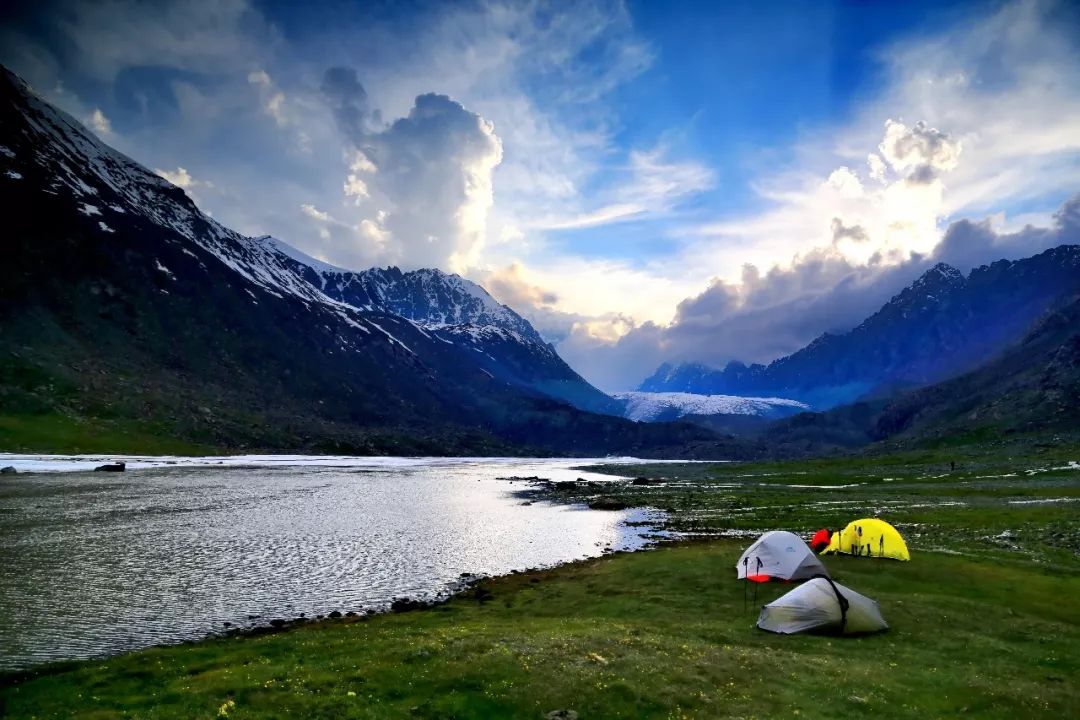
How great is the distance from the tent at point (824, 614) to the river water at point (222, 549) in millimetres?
24252

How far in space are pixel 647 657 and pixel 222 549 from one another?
45066mm

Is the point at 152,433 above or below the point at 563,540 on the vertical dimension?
above

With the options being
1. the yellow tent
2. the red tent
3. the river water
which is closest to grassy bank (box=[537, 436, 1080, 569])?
the yellow tent

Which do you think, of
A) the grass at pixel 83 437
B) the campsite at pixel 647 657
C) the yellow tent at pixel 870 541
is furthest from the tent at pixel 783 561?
the grass at pixel 83 437

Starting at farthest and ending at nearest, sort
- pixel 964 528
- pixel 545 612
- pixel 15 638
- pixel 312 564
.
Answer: pixel 964 528 < pixel 312 564 < pixel 545 612 < pixel 15 638

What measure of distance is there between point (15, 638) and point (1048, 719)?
42488 millimetres

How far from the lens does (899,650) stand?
26.3 m

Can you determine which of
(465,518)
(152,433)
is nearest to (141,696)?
(465,518)

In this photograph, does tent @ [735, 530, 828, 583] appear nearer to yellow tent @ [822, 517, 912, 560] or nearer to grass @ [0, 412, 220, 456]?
yellow tent @ [822, 517, 912, 560]

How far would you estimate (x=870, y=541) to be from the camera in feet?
152

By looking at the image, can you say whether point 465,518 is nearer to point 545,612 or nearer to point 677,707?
point 545,612

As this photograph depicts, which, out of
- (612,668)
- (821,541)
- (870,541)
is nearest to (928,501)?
(821,541)

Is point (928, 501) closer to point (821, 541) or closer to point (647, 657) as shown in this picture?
point (821, 541)

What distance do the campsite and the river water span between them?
5533 mm
